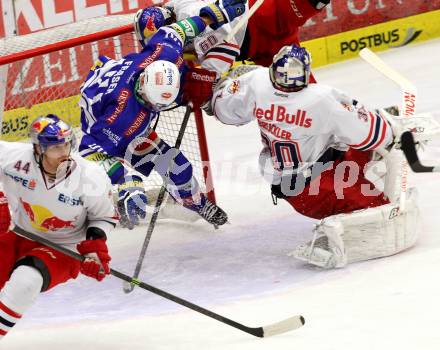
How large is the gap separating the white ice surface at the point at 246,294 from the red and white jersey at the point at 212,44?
0.75 meters

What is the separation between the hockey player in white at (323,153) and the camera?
4230 mm

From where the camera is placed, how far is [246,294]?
425 cm

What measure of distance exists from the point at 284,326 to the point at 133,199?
118cm

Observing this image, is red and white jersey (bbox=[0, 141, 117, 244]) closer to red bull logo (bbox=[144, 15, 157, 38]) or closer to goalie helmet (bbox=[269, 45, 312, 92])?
goalie helmet (bbox=[269, 45, 312, 92])

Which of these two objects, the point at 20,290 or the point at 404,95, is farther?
the point at 404,95

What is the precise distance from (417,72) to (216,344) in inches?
137

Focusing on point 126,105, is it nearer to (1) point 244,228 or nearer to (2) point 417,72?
(1) point 244,228

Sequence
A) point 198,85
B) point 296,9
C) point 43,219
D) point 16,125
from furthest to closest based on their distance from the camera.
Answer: point 16,125 → point 296,9 → point 198,85 → point 43,219

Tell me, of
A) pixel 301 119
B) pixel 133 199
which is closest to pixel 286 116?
pixel 301 119

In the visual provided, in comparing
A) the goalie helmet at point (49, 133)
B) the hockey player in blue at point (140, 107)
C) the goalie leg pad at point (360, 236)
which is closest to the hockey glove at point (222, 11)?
the hockey player in blue at point (140, 107)

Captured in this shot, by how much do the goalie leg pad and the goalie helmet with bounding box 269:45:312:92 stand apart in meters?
0.55

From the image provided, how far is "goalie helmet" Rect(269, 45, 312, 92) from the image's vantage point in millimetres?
4176

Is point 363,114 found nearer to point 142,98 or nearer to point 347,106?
point 347,106

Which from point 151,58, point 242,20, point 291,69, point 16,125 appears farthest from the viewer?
point 16,125
